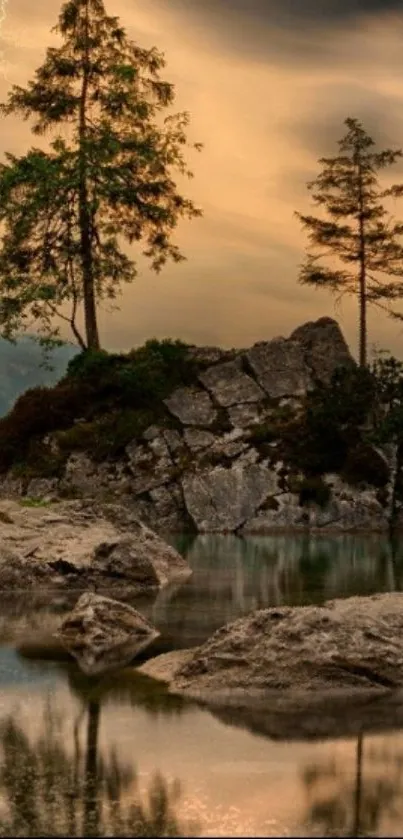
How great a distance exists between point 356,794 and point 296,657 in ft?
12.1

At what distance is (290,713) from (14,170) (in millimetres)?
43756

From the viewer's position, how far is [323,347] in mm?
49938

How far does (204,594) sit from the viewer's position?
1948 centimetres

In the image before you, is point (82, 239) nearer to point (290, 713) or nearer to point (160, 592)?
point (160, 592)

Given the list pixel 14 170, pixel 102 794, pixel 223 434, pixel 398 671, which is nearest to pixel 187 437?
pixel 223 434

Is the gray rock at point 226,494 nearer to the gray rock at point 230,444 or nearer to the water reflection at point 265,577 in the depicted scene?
the gray rock at point 230,444

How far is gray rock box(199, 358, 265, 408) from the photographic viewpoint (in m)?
47.2

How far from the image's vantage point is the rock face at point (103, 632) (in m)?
13.5

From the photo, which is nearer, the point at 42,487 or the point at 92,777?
the point at 92,777

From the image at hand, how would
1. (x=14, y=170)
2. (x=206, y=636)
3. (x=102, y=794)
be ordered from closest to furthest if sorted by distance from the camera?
1. (x=102, y=794)
2. (x=206, y=636)
3. (x=14, y=170)

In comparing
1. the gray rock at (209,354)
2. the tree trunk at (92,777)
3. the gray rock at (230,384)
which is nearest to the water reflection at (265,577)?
the tree trunk at (92,777)

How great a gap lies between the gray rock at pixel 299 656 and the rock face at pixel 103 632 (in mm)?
1660

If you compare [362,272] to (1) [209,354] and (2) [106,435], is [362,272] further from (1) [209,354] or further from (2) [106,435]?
(2) [106,435]

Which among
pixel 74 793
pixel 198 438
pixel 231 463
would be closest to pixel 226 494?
pixel 231 463
